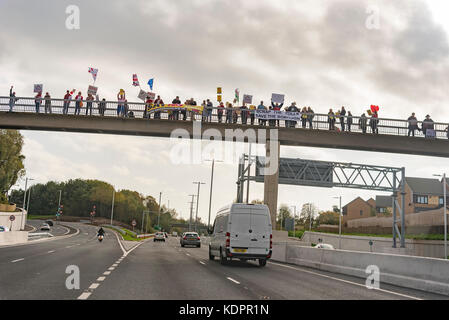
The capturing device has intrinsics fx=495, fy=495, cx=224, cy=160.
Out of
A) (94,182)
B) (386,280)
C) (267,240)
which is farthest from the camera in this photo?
(94,182)

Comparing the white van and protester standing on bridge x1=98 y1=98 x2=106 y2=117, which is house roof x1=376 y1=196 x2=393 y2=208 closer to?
protester standing on bridge x1=98 y1=98 x2=106 y2=117

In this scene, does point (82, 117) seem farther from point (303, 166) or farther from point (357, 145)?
point (303, 166)

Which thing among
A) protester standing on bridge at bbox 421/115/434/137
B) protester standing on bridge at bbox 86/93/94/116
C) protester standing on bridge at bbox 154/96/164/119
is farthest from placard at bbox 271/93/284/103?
protester standing on bridge at bbox 86/93/94/116

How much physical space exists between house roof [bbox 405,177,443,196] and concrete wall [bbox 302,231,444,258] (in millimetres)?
27457

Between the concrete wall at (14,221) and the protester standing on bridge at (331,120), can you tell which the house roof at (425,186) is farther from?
the concrete wall at (14,221)

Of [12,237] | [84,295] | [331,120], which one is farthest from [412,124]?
[12,237]

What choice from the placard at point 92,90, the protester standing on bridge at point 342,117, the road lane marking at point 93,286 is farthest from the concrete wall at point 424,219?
the road lane marking at point 93,286

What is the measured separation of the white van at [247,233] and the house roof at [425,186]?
266 ft

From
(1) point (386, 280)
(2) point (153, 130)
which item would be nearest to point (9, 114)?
(2) point (153, 130)

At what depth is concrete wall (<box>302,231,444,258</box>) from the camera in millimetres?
46250

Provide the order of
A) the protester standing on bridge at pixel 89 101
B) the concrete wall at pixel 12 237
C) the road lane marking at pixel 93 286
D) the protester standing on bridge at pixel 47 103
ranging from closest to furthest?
the road lane marking at pixel 93 286 → the protester standing on bridge at pixel 89 101 → the protester standing on bridge at pixel 47 103 → the concrete wall at pixel 12 237

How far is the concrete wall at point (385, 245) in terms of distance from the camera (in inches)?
1821

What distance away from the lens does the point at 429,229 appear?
176 feet
